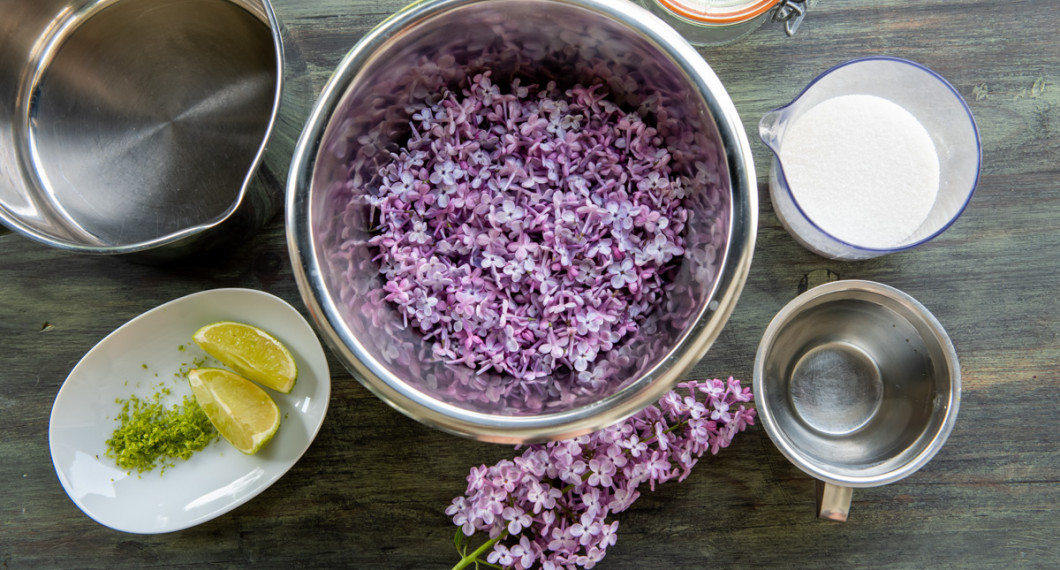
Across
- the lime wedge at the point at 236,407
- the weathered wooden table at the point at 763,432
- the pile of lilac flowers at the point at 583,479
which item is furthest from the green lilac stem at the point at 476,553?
the lime wedge at the point at 236,407

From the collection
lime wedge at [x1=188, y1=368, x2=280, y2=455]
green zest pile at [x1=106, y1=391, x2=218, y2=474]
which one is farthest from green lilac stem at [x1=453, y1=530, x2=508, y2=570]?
green zest pile at [x1=106, y1=391, x2=218, y2=474]

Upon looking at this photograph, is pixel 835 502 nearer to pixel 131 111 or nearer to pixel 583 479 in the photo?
pixel 583 479

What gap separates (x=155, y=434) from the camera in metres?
1.16

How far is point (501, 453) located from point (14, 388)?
0.91m

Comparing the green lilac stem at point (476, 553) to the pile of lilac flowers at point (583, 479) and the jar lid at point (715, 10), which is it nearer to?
the pile of lilac flowers at point (583, 479)

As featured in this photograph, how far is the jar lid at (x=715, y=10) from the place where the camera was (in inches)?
43.0

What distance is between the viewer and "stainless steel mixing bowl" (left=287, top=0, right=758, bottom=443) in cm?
89

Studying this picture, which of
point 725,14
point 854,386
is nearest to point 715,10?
point 725,14

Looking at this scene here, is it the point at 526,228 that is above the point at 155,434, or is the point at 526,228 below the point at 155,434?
above

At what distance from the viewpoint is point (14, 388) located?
125 centimetres

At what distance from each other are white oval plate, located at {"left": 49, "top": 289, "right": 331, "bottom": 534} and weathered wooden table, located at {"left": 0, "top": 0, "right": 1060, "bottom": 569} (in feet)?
0.18

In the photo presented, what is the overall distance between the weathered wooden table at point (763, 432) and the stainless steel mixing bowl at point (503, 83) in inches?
9.7

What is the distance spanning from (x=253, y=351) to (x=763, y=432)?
35.3 inches

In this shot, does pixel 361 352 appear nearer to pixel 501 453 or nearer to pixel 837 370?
pixel 501 453
